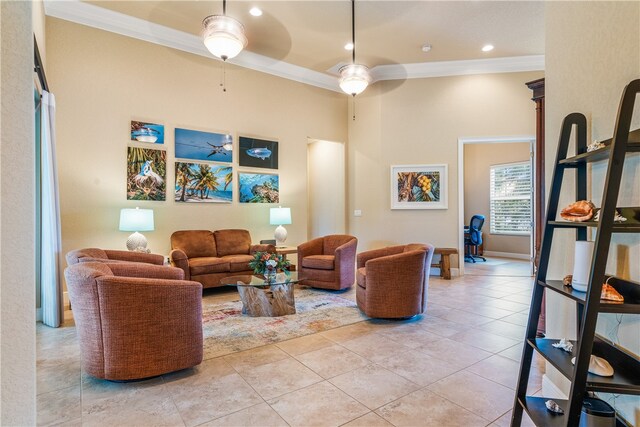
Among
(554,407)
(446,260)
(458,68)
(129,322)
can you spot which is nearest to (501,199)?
(446,260)

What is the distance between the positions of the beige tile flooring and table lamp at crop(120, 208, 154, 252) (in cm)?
133

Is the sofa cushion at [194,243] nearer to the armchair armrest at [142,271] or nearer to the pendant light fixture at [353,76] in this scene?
the armchair armrest at [142,271]

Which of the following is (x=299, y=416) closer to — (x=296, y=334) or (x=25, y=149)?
(x=296, y=334)

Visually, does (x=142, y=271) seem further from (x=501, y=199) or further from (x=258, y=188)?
(x=501, y=199)

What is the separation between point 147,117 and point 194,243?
6.68ft

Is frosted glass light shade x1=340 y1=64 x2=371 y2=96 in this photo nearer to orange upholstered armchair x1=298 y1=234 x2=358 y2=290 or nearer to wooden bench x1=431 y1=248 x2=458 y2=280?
orange upholstered armchair x1=298 y1=234 x2=358 y2=290

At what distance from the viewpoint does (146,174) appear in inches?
197

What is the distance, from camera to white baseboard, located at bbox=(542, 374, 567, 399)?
2091 millimetres

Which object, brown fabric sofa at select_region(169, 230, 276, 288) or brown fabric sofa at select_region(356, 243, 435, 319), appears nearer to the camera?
brown fabric sofa at select_region(356, 243, 435, 319)

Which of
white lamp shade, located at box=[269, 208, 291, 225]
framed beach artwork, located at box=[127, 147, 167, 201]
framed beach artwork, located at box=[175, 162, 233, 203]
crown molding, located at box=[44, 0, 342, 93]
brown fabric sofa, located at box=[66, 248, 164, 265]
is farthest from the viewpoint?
white lamp shade, located at box=[269, 208, 291, 225]

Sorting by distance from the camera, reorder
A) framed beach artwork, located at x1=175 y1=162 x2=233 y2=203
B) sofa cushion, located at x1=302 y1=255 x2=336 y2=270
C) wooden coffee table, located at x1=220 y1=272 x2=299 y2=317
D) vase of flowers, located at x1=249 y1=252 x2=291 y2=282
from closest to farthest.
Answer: wooden coffee table, located at x1=220 y1=272 x2=299 y2=317, vase of flowers, located at x1=249 y1=252 x2=291 y2=282, sofa cushion, located at x1=302 y1=255 x2=336 y2=270, framed beach artwork, located at x1=175 y1=162 x2=233 y2=203

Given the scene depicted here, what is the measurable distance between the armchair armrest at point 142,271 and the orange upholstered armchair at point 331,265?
2155 millimetres

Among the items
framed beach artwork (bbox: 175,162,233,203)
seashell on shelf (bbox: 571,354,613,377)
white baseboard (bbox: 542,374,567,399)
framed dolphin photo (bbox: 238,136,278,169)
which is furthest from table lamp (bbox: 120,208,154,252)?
seashell on shelf (bbox: 571,354,613,377)

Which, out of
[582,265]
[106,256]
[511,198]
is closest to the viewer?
[582,265]
